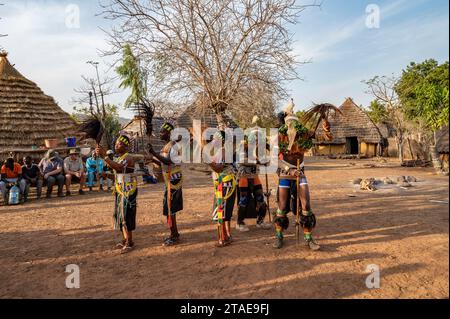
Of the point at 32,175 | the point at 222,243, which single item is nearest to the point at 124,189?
the point at 222,243

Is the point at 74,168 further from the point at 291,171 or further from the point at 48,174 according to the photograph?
the point at 291,171

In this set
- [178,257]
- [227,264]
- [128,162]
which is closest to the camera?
[227,264]

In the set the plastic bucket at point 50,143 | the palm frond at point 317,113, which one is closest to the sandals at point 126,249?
the palm frond at point 317,113

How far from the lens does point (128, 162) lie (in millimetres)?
4648

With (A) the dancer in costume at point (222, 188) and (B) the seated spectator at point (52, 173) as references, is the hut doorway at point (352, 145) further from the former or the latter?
(A) the dancer in costume at point (222, 188)

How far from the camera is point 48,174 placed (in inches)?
396

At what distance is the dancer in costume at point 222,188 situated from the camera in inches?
183

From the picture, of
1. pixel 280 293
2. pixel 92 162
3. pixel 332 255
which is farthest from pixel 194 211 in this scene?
pixel 92 162

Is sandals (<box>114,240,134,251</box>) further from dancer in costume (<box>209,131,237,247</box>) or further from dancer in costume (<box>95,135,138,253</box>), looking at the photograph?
dancer in costume (<box>209,131,237,247</box>)

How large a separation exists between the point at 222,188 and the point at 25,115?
13.1 meters

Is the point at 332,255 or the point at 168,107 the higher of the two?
the point at 168,107
